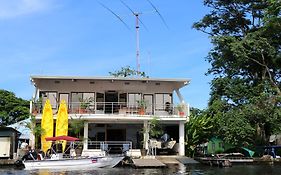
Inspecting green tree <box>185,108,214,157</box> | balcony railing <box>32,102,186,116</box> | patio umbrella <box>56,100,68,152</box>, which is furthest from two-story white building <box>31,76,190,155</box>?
patio umbrella <box>56,100,68,152</box>

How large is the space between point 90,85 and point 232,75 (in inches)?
472

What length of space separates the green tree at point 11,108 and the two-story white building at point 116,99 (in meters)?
18.9

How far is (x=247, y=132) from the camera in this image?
2864 centimetres

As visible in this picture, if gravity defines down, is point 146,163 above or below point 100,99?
below

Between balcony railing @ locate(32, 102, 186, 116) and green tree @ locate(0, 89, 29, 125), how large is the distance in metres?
19.4

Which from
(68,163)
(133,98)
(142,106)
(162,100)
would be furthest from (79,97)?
(68,163)

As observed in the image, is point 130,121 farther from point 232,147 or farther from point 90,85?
point 232,147

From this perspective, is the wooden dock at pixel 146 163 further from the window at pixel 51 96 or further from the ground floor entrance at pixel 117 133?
A: the window at pixel 51 96

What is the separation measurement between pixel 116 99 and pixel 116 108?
0.82m

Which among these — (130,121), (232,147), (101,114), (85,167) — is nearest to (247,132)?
(232,147)

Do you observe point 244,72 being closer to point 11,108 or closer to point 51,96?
point 51,96

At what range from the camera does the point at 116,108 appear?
1230 inches

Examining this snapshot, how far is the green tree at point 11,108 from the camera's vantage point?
48.7 meters

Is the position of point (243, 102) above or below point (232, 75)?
below
